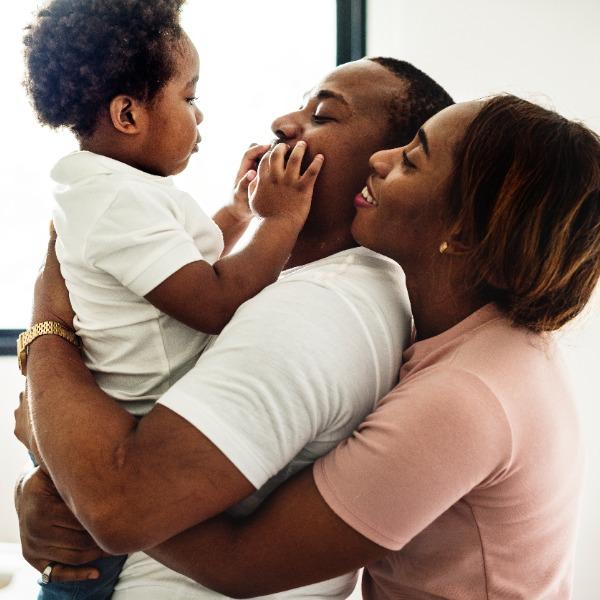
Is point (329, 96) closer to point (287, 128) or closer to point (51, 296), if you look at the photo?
point (287, 128)

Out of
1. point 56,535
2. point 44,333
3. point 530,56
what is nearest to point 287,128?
point 44,333

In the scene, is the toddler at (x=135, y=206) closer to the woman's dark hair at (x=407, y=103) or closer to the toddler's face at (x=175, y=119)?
the toddler's face at (x=175, y=119)

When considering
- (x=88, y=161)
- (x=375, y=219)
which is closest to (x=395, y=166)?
(x=375, y=219)

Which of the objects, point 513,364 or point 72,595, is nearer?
point 513,364

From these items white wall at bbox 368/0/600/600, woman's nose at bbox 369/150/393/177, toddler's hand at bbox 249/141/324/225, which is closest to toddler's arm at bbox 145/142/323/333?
toddler's hand at bbox 249/141/324/225

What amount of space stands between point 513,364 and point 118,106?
743mm

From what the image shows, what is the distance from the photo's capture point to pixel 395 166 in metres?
0.99

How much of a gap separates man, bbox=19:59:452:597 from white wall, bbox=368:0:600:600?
1.22 meters

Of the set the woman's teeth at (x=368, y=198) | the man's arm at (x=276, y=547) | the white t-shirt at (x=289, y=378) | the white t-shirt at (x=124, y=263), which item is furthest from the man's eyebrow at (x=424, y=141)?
the man's arm at (x=276, y=547)

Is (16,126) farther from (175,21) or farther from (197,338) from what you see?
(197,338)

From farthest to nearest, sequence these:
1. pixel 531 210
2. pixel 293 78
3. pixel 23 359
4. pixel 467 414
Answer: pixel 293 78, pixel 23 359, pixel 531 210, pixel 467 414

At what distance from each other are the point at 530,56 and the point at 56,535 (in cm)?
180

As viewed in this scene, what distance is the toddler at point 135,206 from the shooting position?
0.93 meters

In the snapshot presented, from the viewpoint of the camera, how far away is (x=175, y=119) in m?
1.11
